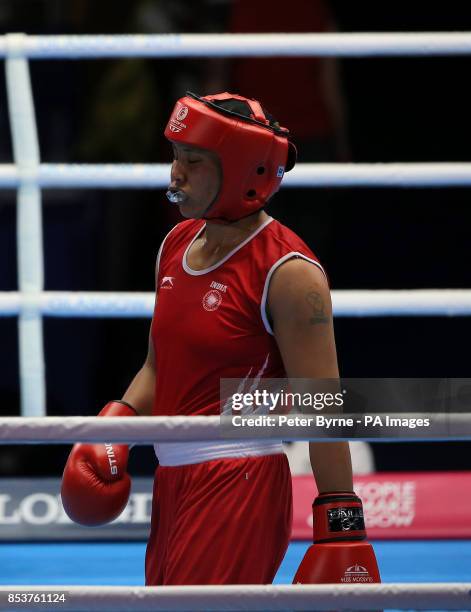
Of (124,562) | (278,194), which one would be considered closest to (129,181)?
(278,194)

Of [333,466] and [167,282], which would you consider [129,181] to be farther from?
[333,466]

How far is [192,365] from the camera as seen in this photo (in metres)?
2.29

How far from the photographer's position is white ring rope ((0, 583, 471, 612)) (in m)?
1.83

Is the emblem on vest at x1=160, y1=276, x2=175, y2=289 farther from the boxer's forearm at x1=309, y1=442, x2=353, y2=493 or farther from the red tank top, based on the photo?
the boxer's forearm at x1=309, y1=442, x2=353, y2=493

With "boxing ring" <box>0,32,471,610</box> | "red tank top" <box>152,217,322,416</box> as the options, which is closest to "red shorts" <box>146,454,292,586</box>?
"red tank top" <box>152,217,322,416</box>

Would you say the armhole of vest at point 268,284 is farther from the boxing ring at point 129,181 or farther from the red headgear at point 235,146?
the boxing ring at point 129,181

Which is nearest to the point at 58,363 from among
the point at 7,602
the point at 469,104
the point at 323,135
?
the point at 323,135

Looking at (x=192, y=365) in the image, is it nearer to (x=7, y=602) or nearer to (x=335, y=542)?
(x=335, y=542)

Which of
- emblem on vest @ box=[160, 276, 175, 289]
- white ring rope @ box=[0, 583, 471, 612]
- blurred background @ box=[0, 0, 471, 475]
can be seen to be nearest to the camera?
white ring rope @ box=[0, 583, 471, 612]

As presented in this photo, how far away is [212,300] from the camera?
2287 mm

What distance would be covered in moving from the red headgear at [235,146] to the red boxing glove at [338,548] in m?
0.57

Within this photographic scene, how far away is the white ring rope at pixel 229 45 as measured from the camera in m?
3.66

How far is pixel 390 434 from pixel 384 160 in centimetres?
325

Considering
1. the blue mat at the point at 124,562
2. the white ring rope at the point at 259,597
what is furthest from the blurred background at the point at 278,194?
the white ring rope at the point at 259,597
